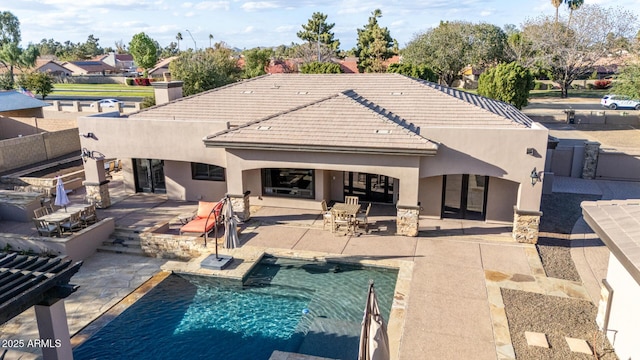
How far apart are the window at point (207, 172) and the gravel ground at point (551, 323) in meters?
14.0

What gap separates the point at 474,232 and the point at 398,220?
3213mm

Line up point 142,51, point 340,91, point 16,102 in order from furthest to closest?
point 142,51
point 16,102
point 340,91

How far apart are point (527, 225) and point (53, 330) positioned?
15.4 m

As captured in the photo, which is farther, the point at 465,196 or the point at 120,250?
the point at 465,196

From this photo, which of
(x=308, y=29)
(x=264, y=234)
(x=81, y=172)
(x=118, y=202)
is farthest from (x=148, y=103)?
(x=308, y=29)

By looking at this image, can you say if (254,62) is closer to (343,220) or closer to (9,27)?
(343,220)

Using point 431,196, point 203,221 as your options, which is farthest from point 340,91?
point 203,221

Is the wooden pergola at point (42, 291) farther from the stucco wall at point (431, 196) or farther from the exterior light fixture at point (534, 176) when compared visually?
the exterior light fixture at point (534, 176)

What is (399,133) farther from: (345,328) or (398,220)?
(345,328)

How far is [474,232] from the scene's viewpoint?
1819 cm

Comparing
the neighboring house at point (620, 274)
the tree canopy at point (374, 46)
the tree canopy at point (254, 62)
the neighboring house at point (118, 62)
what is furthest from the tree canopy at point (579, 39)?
the neighboring house at point (118, 62)

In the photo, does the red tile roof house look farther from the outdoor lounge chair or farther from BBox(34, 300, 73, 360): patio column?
BBox(34, 300, 73, 360): patio column

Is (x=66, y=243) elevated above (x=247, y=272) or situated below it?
above

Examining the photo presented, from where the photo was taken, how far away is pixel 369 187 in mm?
21516
